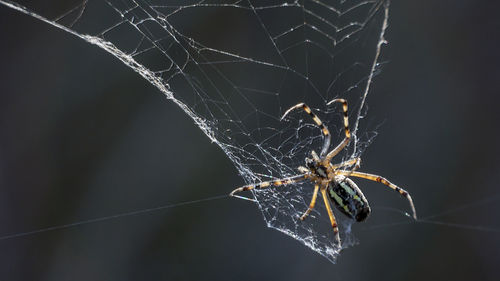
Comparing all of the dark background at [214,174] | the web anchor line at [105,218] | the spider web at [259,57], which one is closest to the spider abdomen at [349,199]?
the spider web at [259,57]

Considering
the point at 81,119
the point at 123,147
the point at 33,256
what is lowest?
the point at 33,256

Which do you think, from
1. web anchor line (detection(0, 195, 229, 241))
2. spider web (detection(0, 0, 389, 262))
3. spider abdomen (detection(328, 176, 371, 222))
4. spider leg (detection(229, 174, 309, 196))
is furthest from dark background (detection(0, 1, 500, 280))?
spider abdomen (detection(328, 176, 371, 222))

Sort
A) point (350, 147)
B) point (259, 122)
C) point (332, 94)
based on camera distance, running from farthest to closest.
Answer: point (259, 122)
point (332, 94)
point (350, 147)

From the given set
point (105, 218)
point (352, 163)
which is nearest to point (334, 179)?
point (352, 163)

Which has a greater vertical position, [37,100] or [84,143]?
[37,100]

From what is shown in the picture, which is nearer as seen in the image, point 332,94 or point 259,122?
point 332,94

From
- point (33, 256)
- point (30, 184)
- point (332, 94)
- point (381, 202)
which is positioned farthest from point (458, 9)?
point (33, 256)

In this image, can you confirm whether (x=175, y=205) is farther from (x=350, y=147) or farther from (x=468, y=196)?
(x=468, y=196)

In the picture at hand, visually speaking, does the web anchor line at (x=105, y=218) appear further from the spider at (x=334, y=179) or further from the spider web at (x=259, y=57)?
the spider at (x=334, y=179)

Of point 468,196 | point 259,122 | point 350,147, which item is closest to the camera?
point 350,147
